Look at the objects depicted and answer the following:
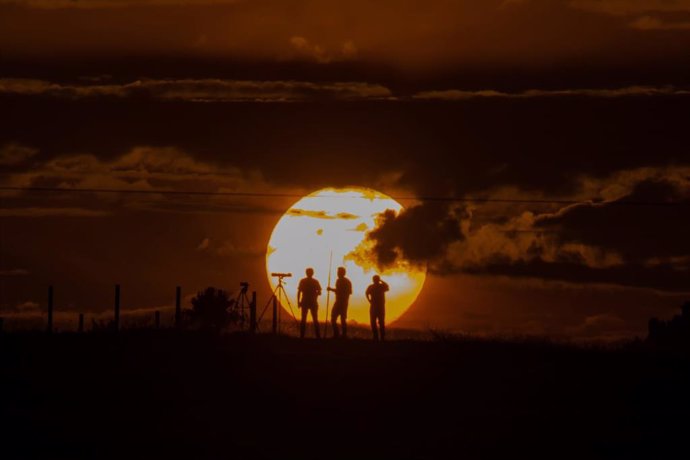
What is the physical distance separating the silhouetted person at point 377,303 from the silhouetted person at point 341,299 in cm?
60

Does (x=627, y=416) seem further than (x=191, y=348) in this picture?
No

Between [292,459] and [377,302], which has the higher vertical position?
[377,302]

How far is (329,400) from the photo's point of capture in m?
37.8

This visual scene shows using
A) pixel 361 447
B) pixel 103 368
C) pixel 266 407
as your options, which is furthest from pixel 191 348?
pixel 361 447

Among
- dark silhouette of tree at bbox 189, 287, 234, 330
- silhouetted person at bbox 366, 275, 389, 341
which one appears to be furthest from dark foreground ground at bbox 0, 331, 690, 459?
dark silhouette of tree at bbox 189, 287, 234, 330

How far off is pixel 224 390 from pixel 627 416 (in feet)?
29.7

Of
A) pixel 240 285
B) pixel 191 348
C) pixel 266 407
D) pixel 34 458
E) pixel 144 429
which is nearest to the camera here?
pixel 34 458

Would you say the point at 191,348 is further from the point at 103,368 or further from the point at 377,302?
the point at 377,302

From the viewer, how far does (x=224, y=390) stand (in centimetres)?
3850

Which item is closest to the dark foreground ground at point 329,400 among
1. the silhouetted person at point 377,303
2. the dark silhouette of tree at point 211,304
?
the silhouetted person at point 377,303

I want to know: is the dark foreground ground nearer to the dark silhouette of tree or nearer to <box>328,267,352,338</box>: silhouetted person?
<box>328,267,352,338</box>: silhouetted person

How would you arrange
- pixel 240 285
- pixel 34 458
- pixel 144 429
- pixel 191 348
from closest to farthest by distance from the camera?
pixel 34 458 → pixel 144 429 → pixel 191 348 → pixel 240 285

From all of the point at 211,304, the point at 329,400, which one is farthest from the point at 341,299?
the point at 211,304

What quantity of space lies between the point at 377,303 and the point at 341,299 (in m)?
1.00
